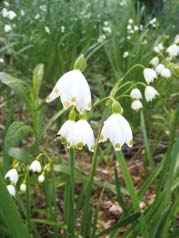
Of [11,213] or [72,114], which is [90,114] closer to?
[72,114]

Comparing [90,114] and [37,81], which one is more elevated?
[37,81]

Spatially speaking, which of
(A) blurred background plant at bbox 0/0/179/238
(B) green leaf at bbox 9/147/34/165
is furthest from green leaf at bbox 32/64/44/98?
(B) green leaf at bbox 9/147/34/165

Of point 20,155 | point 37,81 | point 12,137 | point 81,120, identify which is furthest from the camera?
point 37,81

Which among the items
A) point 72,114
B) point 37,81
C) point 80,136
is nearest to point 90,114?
point 37,81

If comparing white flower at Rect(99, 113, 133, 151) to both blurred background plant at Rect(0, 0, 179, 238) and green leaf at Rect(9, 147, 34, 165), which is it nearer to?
blurred background plant at Rect(0, 0, 179, 238)

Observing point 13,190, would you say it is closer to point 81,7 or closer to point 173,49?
point 173,49
